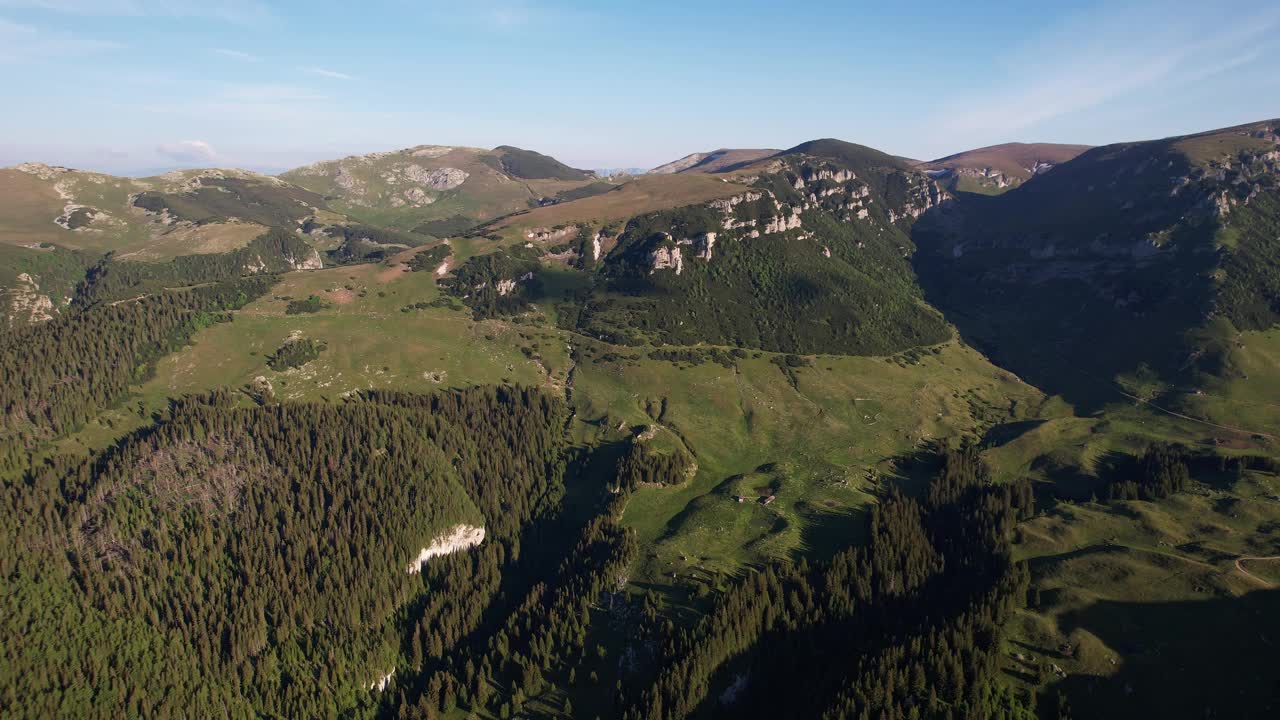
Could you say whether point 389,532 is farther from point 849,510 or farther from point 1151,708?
point 1151,708

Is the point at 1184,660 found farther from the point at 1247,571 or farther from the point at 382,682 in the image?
the point at 382,682

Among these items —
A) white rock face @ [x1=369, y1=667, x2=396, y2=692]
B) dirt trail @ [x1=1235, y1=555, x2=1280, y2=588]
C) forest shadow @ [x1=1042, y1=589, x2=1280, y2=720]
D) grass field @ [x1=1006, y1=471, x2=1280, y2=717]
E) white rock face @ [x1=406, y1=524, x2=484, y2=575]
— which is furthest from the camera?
white rock face @ [x1=406, y1=524, x2=484, y2=575]

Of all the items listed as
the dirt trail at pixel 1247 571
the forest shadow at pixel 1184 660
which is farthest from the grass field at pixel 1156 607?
the dirt trail at pixel 1247 571

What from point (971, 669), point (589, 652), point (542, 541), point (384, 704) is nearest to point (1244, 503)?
point (971, 669)

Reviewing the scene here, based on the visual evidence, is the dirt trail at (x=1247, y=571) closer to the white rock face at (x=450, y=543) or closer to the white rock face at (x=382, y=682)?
the white rock face at (x=450, y=543)

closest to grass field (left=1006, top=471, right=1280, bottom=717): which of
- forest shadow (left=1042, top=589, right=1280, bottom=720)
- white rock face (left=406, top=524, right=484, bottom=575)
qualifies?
forest shadow (left=1042, top=589, right=1280, bottom=720)

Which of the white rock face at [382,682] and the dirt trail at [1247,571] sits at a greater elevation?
the dirt trail at [1247,571]

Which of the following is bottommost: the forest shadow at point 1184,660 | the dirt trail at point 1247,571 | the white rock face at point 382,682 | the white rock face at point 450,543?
the white rock face at point 382,682

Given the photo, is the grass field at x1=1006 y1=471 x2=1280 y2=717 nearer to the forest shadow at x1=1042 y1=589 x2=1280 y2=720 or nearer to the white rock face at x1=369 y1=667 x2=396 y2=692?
the forest shadow at x1=1042 y1=589 x2=1280 y2=720
